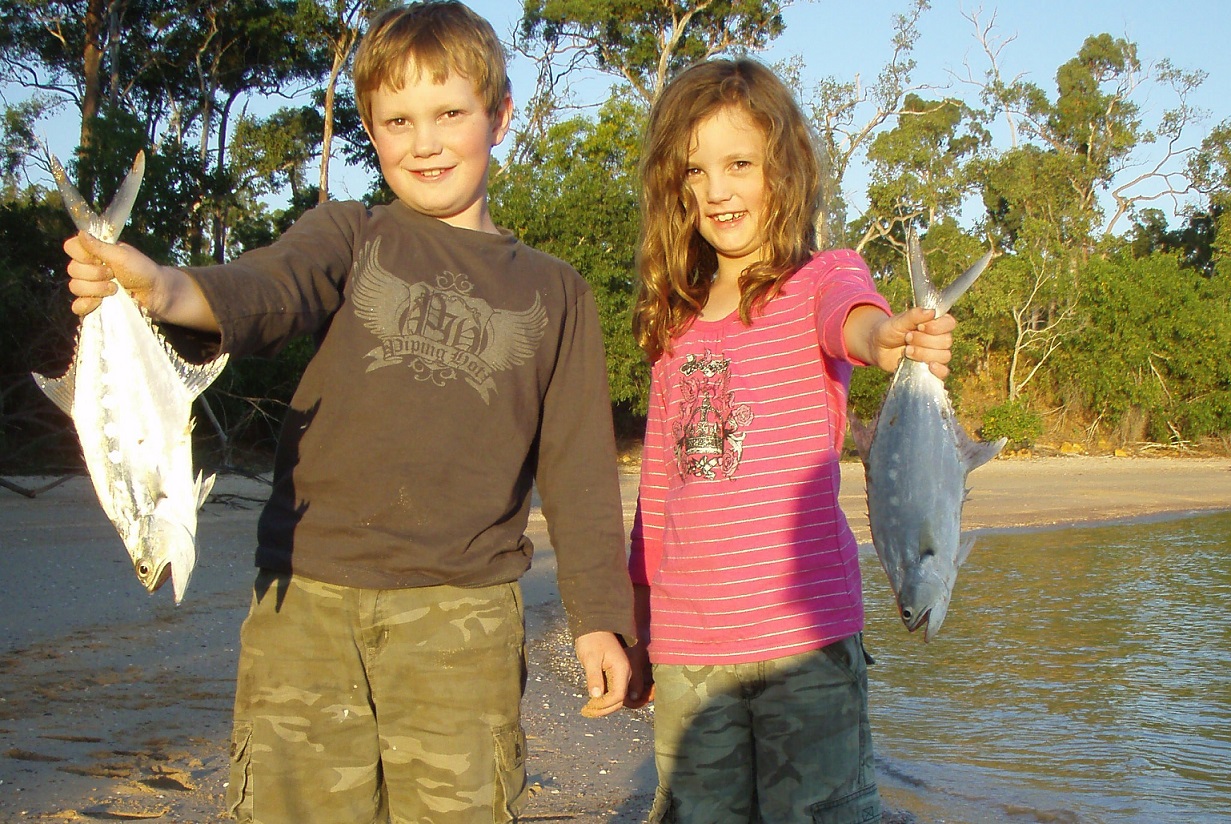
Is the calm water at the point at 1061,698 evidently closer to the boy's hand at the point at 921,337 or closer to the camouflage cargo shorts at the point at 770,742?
the camouflage cargo shorts at the point at 770,742

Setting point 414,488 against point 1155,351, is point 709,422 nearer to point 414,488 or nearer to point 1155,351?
point 414,488

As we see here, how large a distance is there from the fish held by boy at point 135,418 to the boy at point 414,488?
24 centimetres

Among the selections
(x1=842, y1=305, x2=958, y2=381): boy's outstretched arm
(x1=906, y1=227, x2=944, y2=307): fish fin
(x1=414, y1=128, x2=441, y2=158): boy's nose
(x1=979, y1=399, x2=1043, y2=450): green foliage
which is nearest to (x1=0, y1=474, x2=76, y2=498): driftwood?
(x1=414, y1=128, x2=441, y2=158): boy's nose

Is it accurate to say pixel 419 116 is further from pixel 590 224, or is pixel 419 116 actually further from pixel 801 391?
pixel 590 224

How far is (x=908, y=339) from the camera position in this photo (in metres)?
2.11

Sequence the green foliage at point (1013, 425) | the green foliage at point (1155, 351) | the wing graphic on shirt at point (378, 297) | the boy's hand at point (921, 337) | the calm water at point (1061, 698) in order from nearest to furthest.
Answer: the boy's hand at point (921, 337) → the wing graphic on shirt at point (378, 297) → the calm water at point (1061, 698) → the green foliage at point (1013, 425) → the green foliage at point (1155, 351)

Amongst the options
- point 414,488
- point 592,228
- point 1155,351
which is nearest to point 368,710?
point 414,488

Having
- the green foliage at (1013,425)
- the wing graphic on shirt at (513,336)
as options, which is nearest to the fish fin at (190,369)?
the wing graphic on shirt at (513,336)

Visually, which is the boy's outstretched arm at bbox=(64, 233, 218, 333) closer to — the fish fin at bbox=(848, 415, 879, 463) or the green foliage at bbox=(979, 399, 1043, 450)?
the fish fin at bbox=(848, 415, 879, 463)

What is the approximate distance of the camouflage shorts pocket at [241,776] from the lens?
88.2 inches

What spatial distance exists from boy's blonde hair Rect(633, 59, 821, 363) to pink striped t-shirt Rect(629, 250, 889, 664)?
0.33ft

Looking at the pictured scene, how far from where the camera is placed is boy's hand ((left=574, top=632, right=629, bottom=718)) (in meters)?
2.54

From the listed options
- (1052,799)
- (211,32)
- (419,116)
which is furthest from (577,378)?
(211,32)

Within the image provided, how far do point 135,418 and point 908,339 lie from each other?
4.62 ft
